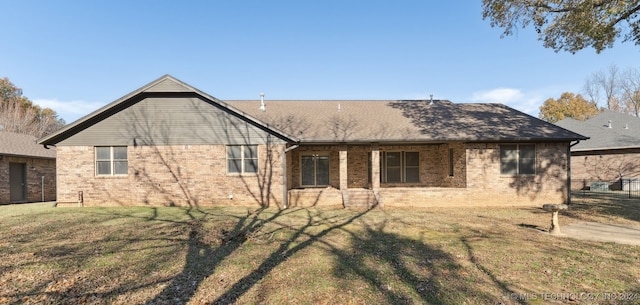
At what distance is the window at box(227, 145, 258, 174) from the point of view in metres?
14.0

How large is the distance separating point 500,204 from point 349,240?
9678mm

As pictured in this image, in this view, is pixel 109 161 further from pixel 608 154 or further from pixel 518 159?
pixel 608 154

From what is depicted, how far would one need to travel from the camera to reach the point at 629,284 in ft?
17.2

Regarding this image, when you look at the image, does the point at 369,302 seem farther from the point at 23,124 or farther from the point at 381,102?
the point at 23,124

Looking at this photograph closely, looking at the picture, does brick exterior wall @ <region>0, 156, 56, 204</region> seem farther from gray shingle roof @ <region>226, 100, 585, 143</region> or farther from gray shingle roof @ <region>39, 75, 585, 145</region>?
gray shingle roof @ <region>226, 100, 585, 143</region>

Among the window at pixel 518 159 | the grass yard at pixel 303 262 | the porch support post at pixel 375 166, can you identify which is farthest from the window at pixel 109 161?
the window at pixel 518 159

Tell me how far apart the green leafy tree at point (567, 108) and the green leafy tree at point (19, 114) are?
68357 millimetres

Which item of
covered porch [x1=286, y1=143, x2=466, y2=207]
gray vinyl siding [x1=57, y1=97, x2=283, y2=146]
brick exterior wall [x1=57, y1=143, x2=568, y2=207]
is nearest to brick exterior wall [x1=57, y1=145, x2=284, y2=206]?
brick exterior wall [x1=57, y1=143, x2=568, y2=207]

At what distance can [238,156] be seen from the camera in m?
14.0

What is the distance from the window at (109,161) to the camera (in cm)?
1375

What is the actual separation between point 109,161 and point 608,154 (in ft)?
106

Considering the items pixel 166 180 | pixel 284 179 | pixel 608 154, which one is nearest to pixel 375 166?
pixel 284 179

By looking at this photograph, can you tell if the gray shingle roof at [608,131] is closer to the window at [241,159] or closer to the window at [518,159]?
the window at [518,159]

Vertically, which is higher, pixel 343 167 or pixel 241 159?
pixel 241 159
